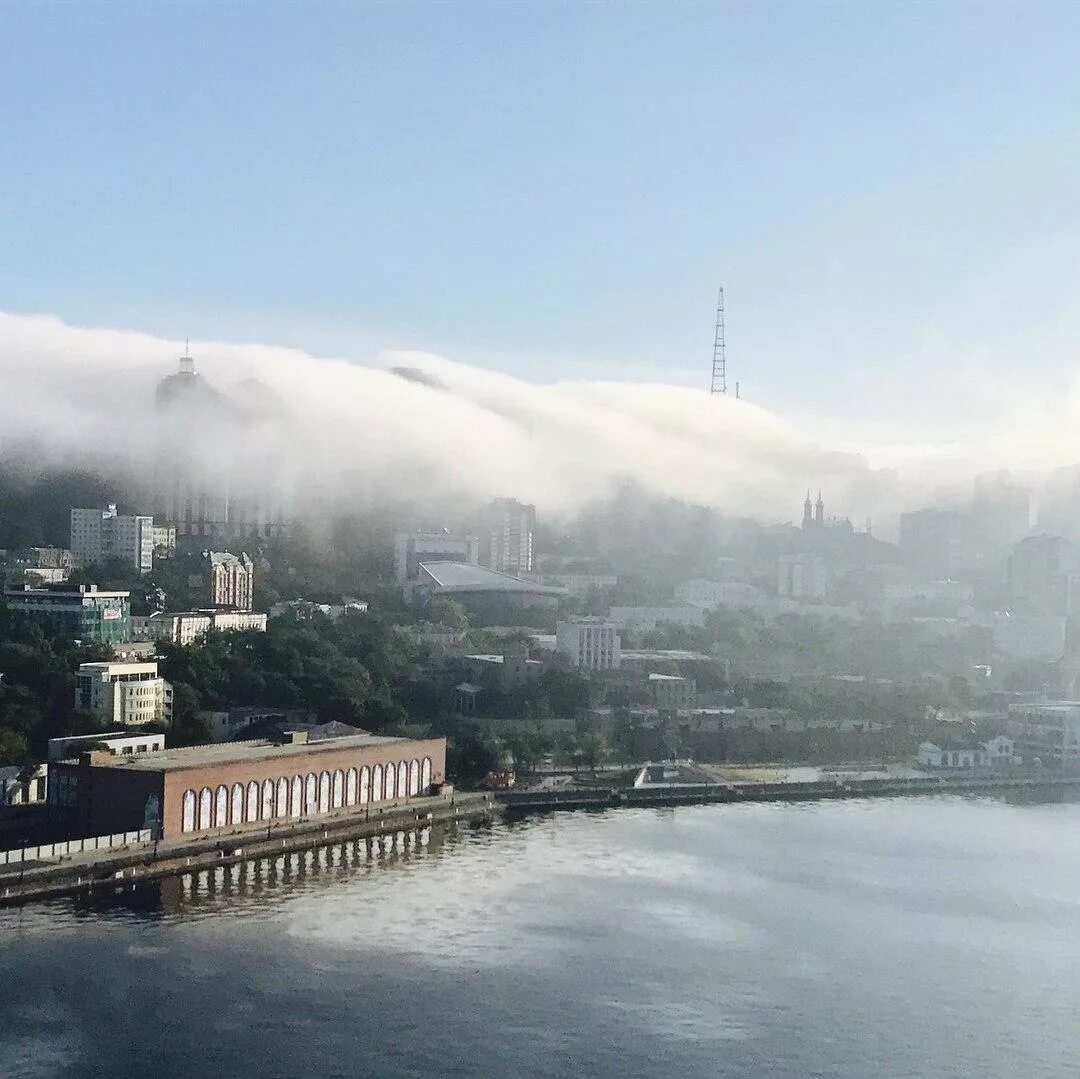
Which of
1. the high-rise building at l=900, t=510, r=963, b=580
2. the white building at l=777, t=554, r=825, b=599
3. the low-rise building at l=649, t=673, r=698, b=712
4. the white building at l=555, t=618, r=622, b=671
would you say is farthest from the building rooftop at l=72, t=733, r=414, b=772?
the high-rise building at l=900, t=510, r=963, b=580

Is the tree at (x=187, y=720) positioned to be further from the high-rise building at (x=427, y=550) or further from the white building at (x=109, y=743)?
the high-rise building at (x=427, y=550)

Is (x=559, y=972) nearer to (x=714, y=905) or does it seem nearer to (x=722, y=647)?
(x=714, y=905)

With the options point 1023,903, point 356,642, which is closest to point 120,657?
point 356,642

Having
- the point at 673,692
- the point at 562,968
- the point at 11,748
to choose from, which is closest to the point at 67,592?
the point at 11,748

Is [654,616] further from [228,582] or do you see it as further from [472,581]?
[228,582]

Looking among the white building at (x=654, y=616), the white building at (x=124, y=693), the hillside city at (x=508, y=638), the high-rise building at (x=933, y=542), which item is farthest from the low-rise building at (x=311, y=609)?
the high-rise building at (x=933, y=542)

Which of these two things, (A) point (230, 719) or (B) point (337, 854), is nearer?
(B) point (337, 854)

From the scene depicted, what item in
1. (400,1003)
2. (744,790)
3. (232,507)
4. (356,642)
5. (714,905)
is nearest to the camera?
(400,1003)
